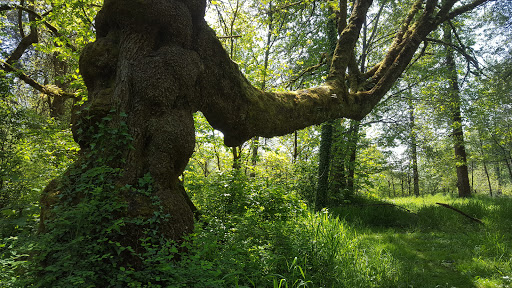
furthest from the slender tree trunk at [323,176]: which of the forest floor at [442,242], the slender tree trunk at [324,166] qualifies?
the forest floor at [442,242]

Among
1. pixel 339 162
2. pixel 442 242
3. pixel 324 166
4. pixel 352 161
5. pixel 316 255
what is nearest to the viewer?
pixel 316 255

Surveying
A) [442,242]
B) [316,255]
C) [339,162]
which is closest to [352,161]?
[339,162]

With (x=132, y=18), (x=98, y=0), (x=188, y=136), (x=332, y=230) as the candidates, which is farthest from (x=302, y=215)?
(x=98, y=0)

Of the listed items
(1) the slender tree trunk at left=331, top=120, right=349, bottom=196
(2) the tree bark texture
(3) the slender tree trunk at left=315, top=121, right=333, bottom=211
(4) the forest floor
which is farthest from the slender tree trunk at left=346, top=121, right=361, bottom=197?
(2) the tree bark texture

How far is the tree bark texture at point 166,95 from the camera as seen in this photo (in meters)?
2.78

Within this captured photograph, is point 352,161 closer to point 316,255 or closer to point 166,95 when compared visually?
point 316,255

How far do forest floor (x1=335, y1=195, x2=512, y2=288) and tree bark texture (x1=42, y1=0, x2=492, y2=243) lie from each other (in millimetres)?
2842

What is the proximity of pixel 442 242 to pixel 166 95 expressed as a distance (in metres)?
5.86

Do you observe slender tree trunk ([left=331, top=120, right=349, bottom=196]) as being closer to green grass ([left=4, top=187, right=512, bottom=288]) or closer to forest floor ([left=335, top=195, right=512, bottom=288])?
forest floor ([left=335, top=195, right=512, bottom=288])

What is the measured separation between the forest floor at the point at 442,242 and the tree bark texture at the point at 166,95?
284cm

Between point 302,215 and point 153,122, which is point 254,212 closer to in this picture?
point 302,215

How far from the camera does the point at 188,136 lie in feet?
9.81

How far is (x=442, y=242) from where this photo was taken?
5.17m

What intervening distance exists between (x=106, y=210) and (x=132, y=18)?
2.30 meters
